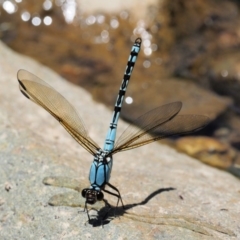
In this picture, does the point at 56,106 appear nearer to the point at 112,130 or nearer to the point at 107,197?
the point at 112,130

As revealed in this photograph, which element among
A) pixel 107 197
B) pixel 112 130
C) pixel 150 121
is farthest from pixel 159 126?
pixel 107 197

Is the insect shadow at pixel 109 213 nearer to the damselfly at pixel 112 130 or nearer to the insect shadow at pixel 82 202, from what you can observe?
the insect shadow at pixel 82 202

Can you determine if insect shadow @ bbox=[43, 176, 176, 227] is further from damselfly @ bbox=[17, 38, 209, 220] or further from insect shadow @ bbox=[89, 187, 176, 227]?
damselfly @ bbox=[17, 38, 209, 220]

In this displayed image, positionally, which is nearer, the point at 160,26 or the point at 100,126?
the point at 100,126

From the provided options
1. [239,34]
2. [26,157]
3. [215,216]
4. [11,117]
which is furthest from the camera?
[239,34]

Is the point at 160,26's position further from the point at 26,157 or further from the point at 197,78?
the point at 26,157

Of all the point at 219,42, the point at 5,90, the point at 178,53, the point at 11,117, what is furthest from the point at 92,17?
the point at 11,117

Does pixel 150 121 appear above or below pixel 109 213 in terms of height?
above
